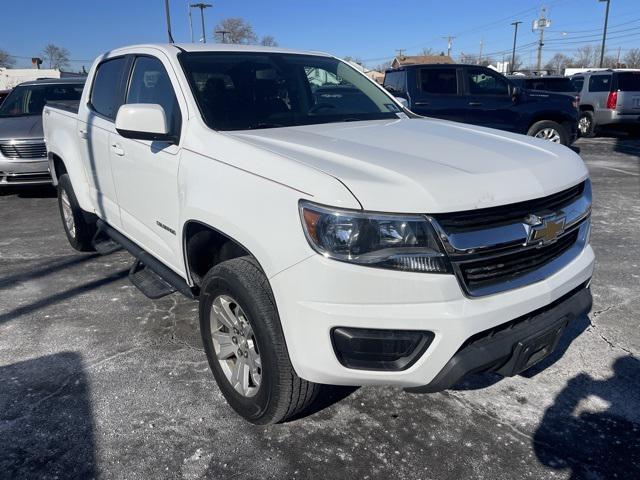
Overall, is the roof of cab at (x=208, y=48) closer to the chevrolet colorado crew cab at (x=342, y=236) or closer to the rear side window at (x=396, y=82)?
the chevrolet colorado crew cab at (x=342, y=236)

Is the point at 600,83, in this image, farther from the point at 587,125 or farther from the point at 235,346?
the point at 235,346

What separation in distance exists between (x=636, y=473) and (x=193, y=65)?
10.3ft

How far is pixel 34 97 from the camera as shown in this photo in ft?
29.6

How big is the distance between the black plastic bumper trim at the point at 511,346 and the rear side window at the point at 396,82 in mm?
8030

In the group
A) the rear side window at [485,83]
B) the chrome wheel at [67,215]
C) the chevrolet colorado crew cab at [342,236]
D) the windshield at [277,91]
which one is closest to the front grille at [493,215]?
the chevrolet colorado crew cab at [342,236]

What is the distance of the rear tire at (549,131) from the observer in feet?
34.7

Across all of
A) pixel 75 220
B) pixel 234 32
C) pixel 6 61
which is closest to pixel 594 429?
pixel 75 220

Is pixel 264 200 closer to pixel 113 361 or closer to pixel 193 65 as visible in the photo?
pixel 193 65

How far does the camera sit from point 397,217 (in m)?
2.02

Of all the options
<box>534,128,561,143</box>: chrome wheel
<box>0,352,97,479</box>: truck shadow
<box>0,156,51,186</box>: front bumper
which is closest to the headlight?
<box>0,352,97,479</box>: truck shadow

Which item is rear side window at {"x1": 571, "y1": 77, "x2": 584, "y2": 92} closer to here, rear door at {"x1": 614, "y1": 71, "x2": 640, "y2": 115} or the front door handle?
rear door at {"x1": 614, "y1": 71, "x2": 640, "y2": 115}

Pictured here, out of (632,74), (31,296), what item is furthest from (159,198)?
(632,74)

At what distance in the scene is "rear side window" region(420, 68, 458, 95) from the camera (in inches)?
396

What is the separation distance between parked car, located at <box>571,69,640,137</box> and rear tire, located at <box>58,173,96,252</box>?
14.0 m
